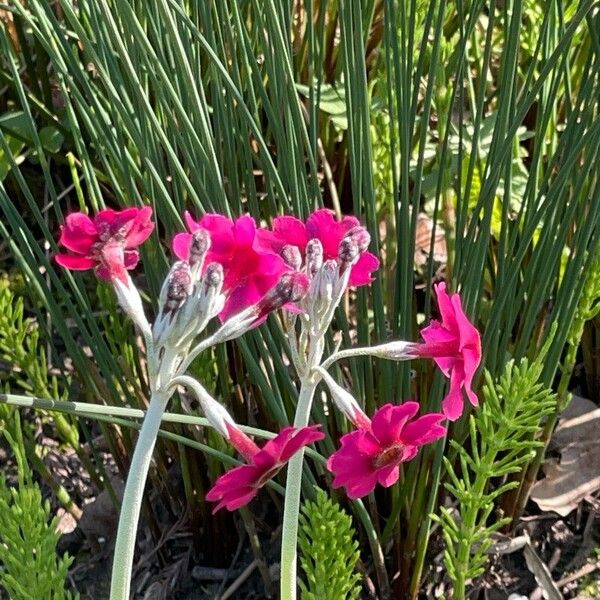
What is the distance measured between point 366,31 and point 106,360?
548 millimetres

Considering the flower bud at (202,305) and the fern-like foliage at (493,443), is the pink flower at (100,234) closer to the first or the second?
the flower bud at (202,305)

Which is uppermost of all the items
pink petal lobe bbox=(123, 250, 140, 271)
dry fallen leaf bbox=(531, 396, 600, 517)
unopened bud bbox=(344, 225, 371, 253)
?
unopened bud bbox=(344, 225, 371, 253)

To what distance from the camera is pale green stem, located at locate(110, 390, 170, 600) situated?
0.62 meters

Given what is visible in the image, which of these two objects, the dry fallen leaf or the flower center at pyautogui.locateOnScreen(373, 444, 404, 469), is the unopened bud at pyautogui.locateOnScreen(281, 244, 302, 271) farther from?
the dry fallen leaf

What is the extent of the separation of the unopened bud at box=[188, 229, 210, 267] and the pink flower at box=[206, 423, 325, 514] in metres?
0.11

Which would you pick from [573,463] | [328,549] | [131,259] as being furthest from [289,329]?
[573,463]

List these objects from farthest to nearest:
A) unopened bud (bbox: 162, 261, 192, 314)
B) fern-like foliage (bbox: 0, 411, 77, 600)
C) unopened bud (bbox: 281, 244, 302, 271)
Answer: fern-like foliage (bbox: 0, 411, 77, 600) → unopened bud (bbox: 281, 244, 302, 271) → unopened bud (bbox: 162, 261, 192, 314)

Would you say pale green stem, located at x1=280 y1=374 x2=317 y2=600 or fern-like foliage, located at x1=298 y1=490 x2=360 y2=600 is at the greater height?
pale green stem, located at x1=280 y1=374 x2=317 y2=600

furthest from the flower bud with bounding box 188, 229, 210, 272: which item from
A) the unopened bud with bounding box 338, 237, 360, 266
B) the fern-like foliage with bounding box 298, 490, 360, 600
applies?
the fern-like foliage with bounding box 298, 490, 360, 600

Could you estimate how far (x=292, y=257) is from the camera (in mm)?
692

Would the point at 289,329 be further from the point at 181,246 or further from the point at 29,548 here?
the point at 29,548

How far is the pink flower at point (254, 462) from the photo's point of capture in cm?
62

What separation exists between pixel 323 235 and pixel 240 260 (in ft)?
0.31

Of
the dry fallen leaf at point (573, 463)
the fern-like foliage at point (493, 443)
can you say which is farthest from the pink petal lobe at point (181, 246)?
the dry fallen leaf at point (573, 463)
